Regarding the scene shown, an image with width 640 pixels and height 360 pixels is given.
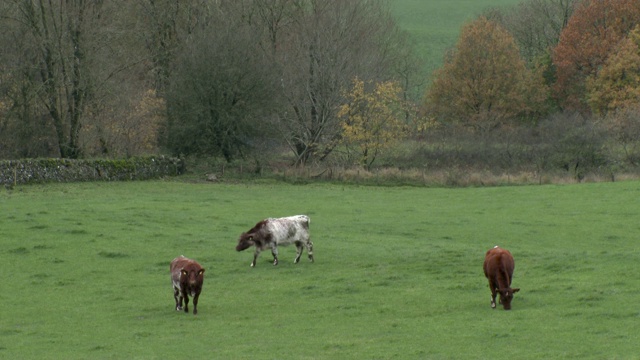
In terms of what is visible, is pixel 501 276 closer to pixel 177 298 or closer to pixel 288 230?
pixel 177 298

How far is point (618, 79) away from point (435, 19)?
80359 millimetres

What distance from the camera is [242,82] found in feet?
200

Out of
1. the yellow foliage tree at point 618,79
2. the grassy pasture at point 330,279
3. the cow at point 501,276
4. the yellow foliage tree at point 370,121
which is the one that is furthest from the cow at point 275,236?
the yellow foliage tree at point 618,79

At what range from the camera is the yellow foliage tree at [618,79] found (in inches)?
2896

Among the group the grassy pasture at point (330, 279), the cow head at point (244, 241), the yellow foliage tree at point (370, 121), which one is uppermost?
the yellow foliage tree at point (370, 121)

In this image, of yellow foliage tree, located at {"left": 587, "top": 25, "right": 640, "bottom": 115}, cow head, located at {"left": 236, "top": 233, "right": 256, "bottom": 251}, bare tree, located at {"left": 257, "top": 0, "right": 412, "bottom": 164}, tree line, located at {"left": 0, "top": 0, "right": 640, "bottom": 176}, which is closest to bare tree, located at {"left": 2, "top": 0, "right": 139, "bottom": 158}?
tree line, located at {"left": 0, "top": 0, "right": 640, "bottom": 176}

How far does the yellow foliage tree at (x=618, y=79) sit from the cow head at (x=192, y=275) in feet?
193

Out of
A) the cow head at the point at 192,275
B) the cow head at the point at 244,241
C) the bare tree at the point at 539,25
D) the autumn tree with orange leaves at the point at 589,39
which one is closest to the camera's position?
the cow head at the point at 192,275

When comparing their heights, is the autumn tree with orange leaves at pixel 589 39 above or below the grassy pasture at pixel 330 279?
above

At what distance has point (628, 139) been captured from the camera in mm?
59031

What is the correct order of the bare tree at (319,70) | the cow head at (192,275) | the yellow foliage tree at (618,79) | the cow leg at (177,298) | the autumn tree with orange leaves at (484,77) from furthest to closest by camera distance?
the autumn tree with orange leaves at (484,77), the yellow foliage tree at (618,79), the bare tree at (319,70), the cow leg at (177,298), the cow head at (192,275)

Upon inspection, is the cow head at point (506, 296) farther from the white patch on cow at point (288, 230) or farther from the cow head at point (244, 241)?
the cow head at point (244, 241)

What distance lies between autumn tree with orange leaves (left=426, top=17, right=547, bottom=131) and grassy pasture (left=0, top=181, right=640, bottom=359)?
115 feet

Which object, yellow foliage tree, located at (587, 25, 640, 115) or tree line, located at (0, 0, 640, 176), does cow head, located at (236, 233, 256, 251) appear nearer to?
tree line, located at (0, 0, 640, 176)
